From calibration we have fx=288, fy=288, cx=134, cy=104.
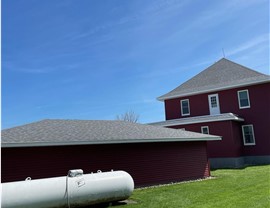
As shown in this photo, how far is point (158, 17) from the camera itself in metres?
13.5

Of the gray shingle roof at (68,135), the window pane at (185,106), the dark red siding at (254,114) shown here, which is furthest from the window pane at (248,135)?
the gray shingle roof at (68,135)

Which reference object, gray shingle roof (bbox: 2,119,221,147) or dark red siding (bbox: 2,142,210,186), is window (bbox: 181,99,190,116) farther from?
gray shingle roof (bbox: 2,119,221,147)

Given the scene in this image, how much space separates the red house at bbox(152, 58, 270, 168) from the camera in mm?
21016

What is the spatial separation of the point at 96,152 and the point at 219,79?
53.1 ft

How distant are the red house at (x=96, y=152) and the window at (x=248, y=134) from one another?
26.4 feet

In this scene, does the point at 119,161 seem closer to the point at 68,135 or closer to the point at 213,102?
the point at 68,135

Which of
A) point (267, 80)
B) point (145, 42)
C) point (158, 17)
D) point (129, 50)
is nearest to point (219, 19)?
point (158, 17)

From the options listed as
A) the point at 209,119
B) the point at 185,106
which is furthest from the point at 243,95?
the point at 185,106

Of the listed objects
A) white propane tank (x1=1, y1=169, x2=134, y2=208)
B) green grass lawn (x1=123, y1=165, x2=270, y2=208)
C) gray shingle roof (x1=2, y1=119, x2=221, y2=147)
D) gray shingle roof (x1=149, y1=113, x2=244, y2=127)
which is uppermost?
gray shingle roof (x1=149, y1=113, x2=244, y2=127)

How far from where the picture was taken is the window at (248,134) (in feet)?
73.3

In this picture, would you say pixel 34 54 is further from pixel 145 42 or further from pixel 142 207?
pixel 142 207

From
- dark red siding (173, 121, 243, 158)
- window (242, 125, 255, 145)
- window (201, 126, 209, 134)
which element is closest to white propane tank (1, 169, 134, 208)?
dark red siding (173, 121, 243, 158)

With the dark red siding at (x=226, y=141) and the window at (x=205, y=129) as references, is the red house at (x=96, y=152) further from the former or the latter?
the window at (x=205, y=129)

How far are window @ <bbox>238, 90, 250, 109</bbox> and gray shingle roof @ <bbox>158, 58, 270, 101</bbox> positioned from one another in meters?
0.74
